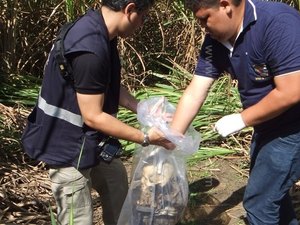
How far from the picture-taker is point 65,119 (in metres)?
2.79

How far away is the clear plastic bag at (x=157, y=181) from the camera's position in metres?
3.11

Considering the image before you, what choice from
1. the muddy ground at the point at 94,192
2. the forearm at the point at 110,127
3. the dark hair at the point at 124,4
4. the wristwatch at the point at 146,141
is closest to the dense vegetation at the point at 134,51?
the muddy ground at the point at 94,192

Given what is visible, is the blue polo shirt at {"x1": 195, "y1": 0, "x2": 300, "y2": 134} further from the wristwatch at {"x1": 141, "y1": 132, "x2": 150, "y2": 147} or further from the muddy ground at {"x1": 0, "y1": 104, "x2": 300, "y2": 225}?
the muddy ground at {"x1": 0, "y1": 104, "x2": 300, "y2": 225}

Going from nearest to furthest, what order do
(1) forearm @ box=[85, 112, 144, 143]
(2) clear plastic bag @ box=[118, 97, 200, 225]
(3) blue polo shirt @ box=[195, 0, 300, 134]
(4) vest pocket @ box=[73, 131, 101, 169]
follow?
1. (3) blue polo shirt @ box=[195, 0, 300, 134]
2. (1) forearm @ box=[85, 112, 144, 143]
3. (4) vest pocket @ box=[73, 131, 101, 169]
4. (2) clear plastic bag @ box=[118, 97, 200, 225]

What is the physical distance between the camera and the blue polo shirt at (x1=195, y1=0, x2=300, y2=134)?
2525mm

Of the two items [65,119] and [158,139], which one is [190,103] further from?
[65,119]

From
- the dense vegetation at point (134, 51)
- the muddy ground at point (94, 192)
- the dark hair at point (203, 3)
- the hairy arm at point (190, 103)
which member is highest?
the dark hair at point (203, 3)

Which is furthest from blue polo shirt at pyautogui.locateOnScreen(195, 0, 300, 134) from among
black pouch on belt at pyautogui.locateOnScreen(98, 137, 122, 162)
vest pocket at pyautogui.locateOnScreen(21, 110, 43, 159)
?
vest pocket at pyautogui.locateOnScreen(21, 110, 43, 159)

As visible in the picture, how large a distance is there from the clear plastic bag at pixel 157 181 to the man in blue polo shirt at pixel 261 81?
0.36 feet

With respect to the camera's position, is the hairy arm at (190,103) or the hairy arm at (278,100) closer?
the hairy arm at (278,100)

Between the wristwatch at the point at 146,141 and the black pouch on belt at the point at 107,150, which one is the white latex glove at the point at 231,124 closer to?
the wristwatch at the point at 146,141

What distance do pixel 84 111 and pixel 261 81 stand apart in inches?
30.8

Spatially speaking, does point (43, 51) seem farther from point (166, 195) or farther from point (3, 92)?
point (166, 195)

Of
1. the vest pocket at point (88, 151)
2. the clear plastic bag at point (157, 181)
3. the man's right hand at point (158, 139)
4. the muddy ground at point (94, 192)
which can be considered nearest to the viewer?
the vest pocket at point (88, 151)
